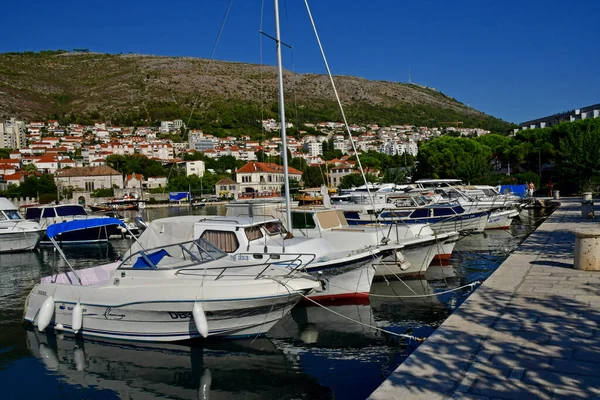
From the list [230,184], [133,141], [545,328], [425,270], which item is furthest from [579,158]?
[133,141]

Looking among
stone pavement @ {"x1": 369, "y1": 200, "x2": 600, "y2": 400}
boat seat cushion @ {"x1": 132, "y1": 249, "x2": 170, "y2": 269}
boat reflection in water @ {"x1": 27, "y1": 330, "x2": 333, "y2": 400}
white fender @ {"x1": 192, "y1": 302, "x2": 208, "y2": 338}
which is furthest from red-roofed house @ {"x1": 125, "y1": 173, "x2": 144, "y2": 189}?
stone pavement @ {"x1": 369, "y1": 200, "x2": 600, "y2": 400}

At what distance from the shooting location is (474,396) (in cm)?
507

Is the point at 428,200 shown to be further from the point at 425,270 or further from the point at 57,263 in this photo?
the point at 57,263

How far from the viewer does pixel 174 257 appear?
1036 centimetres

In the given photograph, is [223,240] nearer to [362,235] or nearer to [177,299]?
[177,299]

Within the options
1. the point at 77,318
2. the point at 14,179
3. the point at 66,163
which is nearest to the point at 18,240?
the point at 77,318

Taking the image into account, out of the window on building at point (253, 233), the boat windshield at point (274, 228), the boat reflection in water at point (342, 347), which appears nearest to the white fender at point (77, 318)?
the boat reflection in water at point (342, 347)

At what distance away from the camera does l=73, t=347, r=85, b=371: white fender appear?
9172 mm

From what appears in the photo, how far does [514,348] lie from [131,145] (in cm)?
16464

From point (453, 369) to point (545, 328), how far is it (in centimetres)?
210

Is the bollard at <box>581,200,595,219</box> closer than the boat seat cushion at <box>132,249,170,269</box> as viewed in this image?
No

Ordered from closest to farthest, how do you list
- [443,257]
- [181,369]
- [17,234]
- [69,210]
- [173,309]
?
[181,369], [173,309], [443,257], [17,234], [69,210]

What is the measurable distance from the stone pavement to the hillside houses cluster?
122m

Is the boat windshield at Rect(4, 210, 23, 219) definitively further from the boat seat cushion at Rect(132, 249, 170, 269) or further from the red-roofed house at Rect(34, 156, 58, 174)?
the red-roofed house at Rect(34, 156, 58, 174)
